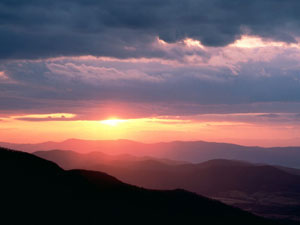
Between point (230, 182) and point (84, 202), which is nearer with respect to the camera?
point (84, 202)

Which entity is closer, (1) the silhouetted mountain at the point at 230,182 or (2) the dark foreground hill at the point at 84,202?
(2) the dark foreground hill at the point at 84,202

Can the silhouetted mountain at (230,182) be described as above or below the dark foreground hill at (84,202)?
below

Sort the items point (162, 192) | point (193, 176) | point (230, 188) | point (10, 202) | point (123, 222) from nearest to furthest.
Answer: point (10, 202)
point (123, 222)
point (162, 192)
point (230, 188)
point (193, 176)

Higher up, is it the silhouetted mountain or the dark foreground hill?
the dark foreground hill

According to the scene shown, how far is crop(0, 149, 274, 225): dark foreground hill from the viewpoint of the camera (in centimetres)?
4900

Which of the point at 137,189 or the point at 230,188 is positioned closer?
the point at 137,189

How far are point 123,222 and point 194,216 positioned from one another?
14.8 m

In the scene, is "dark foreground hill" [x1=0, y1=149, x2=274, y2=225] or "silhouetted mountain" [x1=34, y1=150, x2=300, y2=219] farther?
"silhouetted mountain" [x1=34, y1=150, x2=300, y2=219]

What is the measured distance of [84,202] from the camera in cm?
5462

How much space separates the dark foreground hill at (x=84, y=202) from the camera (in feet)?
161

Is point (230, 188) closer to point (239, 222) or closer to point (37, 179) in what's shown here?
point (239, 222)

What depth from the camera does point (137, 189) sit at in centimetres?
6638

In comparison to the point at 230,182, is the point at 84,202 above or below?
above

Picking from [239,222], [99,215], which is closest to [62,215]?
[99,215]
